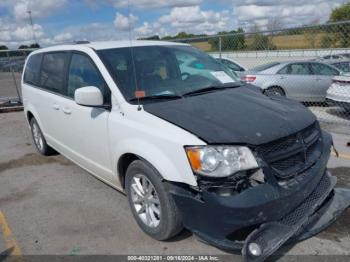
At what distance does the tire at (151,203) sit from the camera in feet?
10.1

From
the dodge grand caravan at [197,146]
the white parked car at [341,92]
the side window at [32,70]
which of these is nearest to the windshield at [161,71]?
the dodge grand caravan at [197,146]

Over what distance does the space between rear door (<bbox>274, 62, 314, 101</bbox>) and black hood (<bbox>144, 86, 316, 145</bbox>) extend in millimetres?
6905

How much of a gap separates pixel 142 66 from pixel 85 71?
731mm

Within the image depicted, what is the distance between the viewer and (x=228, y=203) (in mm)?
2662

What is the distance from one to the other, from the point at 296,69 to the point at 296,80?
0.46 metres

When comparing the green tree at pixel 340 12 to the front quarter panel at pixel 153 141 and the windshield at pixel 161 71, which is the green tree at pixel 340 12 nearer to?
the windshield at pixel 161 71

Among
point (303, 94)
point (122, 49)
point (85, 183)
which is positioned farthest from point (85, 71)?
point (303, 94)

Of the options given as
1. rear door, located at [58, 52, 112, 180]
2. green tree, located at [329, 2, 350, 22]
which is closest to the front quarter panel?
rear door, located at [58, 52, 112, 180]

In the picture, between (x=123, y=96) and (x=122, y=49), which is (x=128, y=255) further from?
(x=122, y=49)

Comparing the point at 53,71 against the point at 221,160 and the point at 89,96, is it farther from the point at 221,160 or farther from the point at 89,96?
the point at 221,160

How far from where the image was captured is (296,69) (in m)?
10.7

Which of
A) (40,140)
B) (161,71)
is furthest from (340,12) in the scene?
(161,71)

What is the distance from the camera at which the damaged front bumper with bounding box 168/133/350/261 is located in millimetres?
2668

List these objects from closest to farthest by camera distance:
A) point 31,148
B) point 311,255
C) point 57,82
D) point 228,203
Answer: point 228,203 → point 311,255 → point 57,82 → point 31,148
